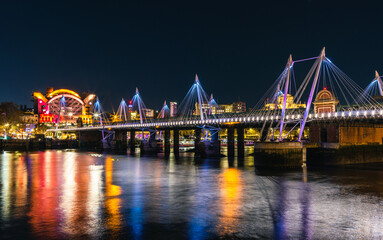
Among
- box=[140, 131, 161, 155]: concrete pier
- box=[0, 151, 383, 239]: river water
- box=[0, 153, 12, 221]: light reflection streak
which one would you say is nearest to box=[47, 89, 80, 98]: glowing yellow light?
box=[140, 131, 161, 155]: concrete pier

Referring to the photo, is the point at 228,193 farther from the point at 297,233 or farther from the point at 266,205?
the point at 297,233

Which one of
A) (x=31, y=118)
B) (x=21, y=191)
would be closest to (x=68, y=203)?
(x=21, y=191)

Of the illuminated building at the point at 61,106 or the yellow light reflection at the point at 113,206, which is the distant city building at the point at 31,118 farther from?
the yellow light reflection at the point at 113,206

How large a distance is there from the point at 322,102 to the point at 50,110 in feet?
481

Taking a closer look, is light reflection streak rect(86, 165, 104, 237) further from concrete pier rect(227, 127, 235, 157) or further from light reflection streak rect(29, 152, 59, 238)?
concrete pier rect(227, 127, 235, 157)

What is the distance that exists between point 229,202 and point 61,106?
165 m

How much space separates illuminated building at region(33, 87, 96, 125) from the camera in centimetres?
16712

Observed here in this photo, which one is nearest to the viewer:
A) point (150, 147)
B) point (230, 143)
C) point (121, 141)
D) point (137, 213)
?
point (137, 213)

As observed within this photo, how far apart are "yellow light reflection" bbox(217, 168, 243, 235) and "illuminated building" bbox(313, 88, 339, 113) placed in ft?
84.5

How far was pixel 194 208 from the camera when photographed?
20812 millimetres

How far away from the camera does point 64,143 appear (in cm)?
12350

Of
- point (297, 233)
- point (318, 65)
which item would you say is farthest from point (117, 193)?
point (318, 65)

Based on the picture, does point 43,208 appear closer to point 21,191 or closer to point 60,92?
point 21,191

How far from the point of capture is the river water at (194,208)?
1559 cm
